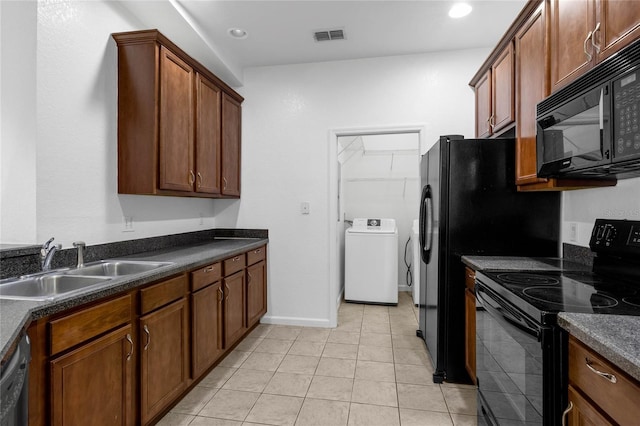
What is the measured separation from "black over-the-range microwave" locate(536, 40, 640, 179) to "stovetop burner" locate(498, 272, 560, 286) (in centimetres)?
51

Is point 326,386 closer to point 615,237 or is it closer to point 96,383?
point 96,383

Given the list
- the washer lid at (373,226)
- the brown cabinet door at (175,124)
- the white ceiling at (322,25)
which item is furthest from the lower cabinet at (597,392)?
the washer lid at (373,226)

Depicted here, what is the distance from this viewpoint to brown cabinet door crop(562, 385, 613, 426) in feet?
2.90

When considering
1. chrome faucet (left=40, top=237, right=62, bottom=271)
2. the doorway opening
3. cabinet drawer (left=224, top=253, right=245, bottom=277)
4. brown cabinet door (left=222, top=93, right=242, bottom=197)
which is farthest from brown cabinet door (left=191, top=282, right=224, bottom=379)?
the doorway opening

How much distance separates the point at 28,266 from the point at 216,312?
45.4 inches

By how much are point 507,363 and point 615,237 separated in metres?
0.88

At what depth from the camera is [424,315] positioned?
2.88m

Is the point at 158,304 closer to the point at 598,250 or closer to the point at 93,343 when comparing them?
the point at 93,343

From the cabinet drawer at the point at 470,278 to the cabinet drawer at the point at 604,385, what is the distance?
1.00m

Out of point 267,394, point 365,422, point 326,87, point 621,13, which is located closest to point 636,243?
point 621,13

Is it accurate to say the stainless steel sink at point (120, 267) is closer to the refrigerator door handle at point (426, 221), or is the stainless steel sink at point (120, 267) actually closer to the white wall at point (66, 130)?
the white wall at point (66, 130)

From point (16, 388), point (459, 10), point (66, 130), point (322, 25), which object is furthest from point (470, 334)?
point (66, 130)

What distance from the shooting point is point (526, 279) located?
156cm

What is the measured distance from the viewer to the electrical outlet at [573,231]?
78.6 inches
